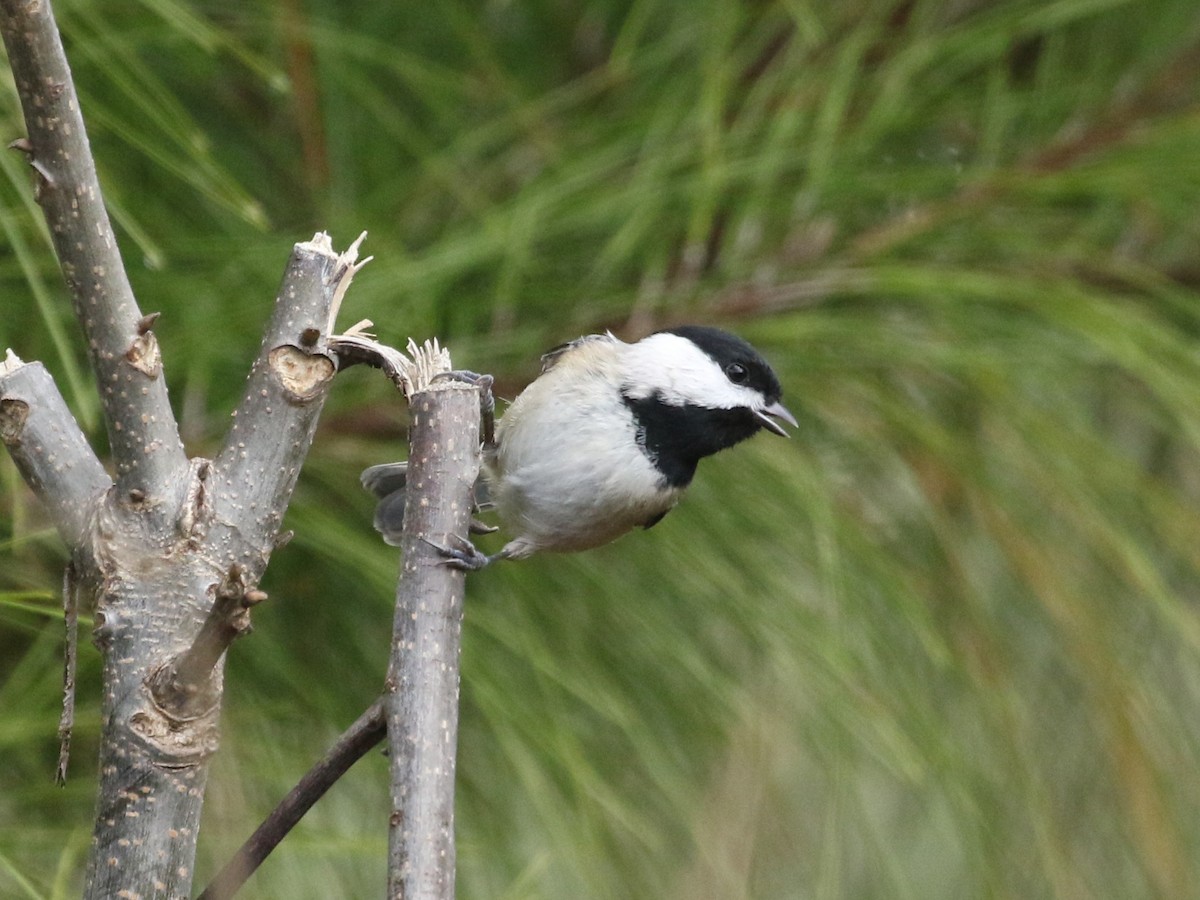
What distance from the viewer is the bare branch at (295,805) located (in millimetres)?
522

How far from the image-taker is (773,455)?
110cm

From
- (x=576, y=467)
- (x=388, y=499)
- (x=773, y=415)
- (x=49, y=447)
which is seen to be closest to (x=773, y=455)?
(x=773, y=415)

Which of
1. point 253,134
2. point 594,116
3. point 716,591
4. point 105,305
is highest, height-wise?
point 253,134

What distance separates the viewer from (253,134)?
4.36 feet

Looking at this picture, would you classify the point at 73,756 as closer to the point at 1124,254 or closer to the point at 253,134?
the point at 253,134

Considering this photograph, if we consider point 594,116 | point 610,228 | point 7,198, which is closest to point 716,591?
point 610,228

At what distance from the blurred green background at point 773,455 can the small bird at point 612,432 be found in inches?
1.1

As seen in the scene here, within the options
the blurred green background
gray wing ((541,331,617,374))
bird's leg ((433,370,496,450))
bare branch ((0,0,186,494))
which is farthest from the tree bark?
gray wing ((541,331,617,374))

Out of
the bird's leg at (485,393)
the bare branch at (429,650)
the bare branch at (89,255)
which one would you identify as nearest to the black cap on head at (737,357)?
the bird's leg at (485,393)

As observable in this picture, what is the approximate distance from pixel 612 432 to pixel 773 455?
136 millimetres

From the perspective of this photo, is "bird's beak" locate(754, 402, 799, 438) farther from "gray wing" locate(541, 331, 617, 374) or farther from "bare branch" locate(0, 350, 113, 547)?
"bare branch" locate(0, 350, 113, 547)

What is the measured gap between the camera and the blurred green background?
39.7 inches

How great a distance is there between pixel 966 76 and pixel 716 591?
1.72ft

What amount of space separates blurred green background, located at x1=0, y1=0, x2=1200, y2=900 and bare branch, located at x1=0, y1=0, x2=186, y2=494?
417 mm
